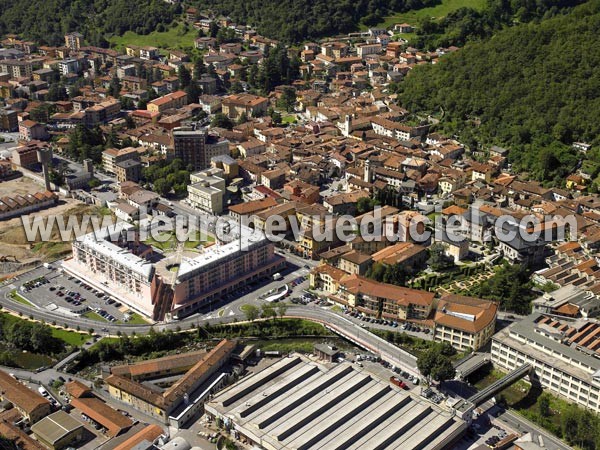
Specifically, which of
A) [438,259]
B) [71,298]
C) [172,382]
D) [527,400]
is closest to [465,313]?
[527,400]

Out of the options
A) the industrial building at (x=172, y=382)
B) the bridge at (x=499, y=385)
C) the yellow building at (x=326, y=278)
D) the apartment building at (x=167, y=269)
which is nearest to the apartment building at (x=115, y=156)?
the apartment building at (x=167, y=269)

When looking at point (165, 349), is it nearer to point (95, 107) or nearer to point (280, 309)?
point (280, 309)

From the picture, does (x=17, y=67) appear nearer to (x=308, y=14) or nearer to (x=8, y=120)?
(x=8, y=120)

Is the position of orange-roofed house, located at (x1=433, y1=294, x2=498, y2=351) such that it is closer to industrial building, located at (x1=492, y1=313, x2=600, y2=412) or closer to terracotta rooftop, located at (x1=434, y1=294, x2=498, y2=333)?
terracotta rooftop, located at (x1=434, y1=294, x2=498, y2=333)

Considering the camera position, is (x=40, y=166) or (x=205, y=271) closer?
(x=205, y=271)

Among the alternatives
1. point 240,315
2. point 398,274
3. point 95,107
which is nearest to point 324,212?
point 398,274

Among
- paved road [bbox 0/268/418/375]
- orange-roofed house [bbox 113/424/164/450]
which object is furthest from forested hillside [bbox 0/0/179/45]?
orange-roofed house [bbox 113/424/164/450]
